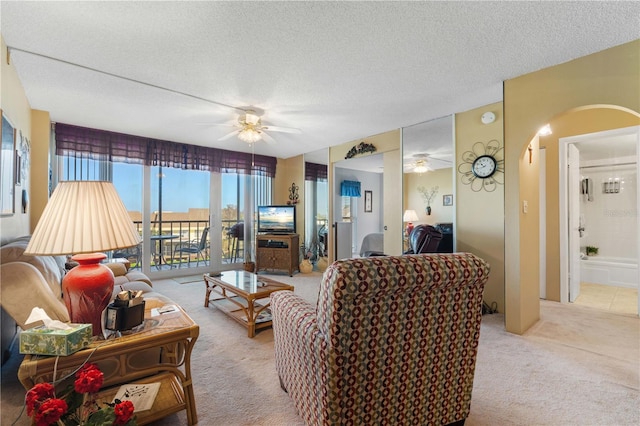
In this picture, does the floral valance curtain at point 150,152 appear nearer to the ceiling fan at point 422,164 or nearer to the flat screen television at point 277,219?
the flat screen television at point 277,219

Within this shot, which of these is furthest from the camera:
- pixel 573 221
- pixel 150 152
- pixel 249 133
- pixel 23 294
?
pixel 150 152

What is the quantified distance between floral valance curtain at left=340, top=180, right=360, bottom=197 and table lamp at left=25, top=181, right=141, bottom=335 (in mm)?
4479

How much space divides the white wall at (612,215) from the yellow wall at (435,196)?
111 inches

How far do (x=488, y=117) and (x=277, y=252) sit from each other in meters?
3.82

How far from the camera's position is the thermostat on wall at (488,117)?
3271 mm

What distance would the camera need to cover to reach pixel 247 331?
2723 millimetres

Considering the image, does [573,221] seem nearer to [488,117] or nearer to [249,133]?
[488,117]

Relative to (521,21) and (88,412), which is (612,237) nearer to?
(521,21)

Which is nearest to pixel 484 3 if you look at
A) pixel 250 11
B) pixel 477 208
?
pixel 250 11

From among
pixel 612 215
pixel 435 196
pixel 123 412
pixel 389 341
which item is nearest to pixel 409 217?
pixel 435 196

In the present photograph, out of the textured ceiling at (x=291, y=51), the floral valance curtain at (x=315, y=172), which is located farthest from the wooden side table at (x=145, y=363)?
the floral valance curtain at (x=315, y=172)

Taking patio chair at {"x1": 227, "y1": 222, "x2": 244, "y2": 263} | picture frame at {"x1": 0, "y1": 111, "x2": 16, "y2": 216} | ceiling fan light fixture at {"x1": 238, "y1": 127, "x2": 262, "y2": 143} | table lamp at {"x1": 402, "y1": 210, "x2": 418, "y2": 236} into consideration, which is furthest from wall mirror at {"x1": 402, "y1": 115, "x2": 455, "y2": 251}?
picture frame at {"x1": 0, "y1": 111, "x2": 16, "y2": 216}

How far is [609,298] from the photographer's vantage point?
376 centimetres

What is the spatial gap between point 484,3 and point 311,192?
463 cm
